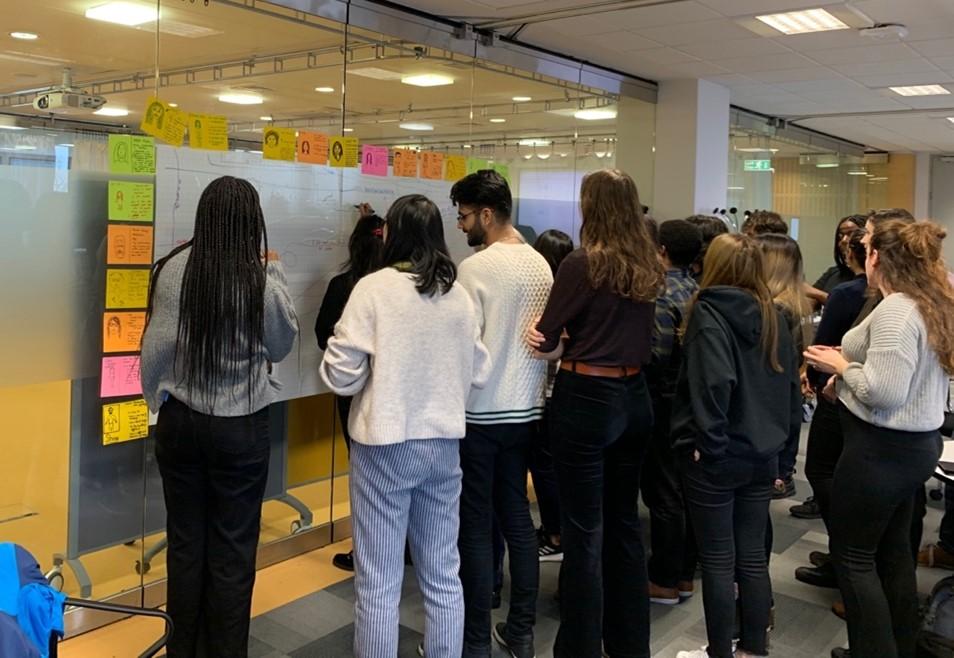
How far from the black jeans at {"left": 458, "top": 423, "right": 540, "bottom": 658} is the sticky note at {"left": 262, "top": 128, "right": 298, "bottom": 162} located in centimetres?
160

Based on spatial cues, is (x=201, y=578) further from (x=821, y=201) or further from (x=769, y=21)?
(x=821, y=201)

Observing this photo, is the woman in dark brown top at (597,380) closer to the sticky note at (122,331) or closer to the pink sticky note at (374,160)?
the sticky note at (122,331)

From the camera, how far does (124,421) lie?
2.96 m

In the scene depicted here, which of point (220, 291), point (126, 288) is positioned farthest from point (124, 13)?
point (220, 291)

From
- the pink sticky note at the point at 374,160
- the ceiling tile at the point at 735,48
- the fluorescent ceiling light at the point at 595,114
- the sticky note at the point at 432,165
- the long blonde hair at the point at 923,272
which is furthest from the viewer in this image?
the fluorescent ceiling light at the point at 595,114

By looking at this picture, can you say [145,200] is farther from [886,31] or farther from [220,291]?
[886,31]

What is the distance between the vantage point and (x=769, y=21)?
422 centimetres

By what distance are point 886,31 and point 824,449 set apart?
2.62 meters

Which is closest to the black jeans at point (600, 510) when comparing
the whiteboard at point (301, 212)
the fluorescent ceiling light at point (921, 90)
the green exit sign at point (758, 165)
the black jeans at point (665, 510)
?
the black jeans at point (665, 510)

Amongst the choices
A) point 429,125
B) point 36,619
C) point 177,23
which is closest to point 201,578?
point 36,619

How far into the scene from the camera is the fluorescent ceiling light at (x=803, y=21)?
13.5 feet

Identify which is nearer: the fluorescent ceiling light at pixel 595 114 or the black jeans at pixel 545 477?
the black jeans at pixel 545 477

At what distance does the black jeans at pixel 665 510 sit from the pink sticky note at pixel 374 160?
70.3 inches

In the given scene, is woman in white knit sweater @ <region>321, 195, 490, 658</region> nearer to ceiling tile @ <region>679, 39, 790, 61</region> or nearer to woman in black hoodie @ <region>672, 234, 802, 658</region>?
woman in black hoodie @ <region>672, 234, 802, 658</region>
